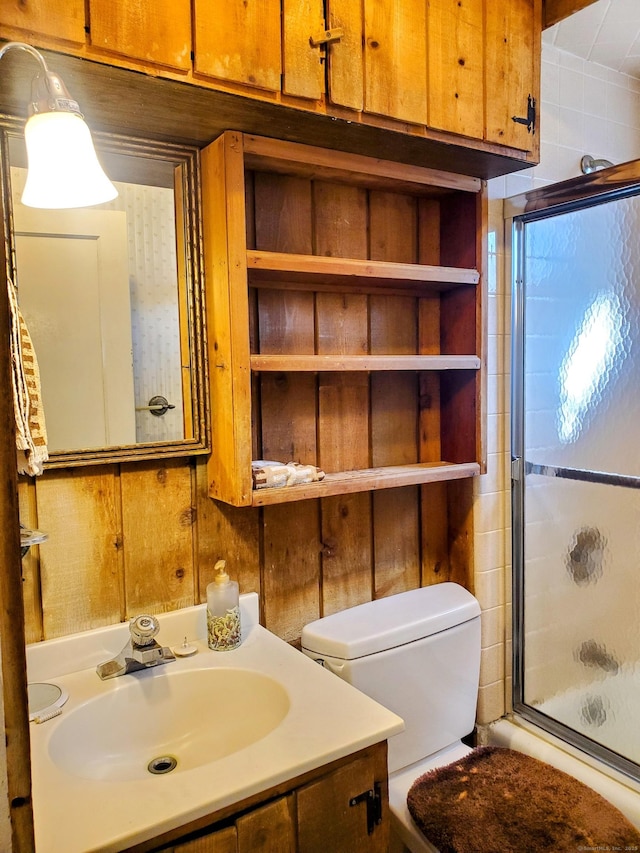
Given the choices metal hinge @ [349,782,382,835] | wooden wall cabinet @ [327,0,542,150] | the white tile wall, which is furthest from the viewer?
the white tile wall

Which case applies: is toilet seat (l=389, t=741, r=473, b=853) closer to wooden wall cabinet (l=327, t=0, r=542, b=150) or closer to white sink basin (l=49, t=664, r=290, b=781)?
white sink basin (l=49, t=664, r=290, b=781)

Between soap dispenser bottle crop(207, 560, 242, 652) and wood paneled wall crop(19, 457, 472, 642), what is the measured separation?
0.29ft

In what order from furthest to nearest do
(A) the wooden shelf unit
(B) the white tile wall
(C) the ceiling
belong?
(B) the white tile wall, (C) the ceiling, (A) the wooden shelf unit

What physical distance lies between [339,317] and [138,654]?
0.88 m

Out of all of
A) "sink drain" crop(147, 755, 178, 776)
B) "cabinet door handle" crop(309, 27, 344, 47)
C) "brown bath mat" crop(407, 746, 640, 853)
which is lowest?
A: "brown bath mat" crop(407, 746, 640, 853)

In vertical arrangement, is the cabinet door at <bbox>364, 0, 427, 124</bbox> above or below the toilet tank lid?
above

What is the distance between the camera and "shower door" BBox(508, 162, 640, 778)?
159cm

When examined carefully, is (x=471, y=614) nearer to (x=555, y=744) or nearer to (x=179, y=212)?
(x=555, y=744)

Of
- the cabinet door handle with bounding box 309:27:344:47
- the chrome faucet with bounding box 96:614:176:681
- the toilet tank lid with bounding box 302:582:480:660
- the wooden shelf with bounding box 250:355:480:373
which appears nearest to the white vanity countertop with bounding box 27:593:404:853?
the chrome faucet with bounding box 96:614:176:681

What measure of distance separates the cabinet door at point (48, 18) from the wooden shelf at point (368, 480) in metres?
0.83

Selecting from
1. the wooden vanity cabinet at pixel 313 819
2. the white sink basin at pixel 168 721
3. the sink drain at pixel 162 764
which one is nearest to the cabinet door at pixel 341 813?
the wooden vanity cabinet at pixel 313 819

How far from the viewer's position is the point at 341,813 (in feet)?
3.28

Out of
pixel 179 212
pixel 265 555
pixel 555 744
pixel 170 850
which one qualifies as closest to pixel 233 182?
pixel 179 212

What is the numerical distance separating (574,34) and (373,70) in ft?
2.90
